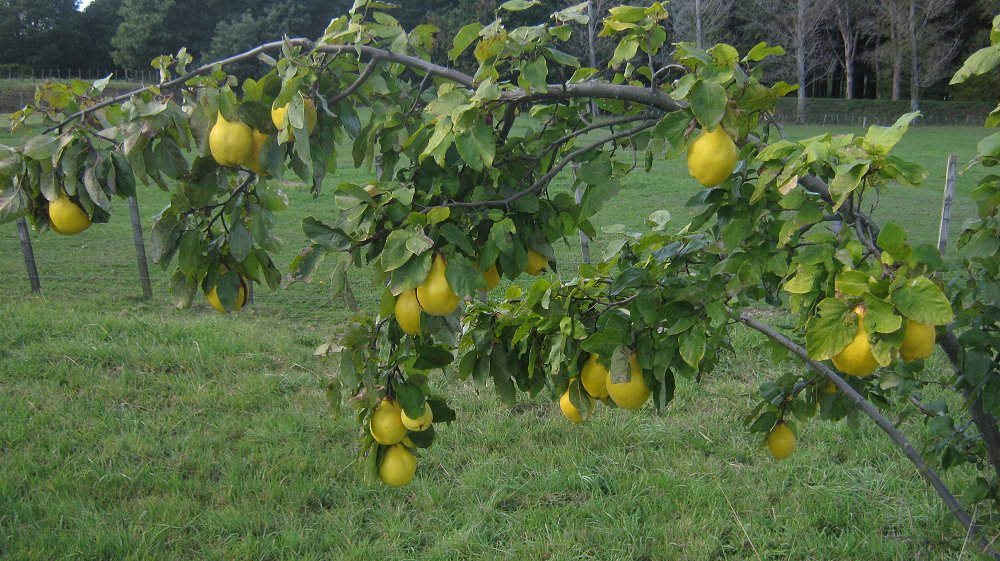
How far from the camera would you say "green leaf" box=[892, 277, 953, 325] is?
1.22 m

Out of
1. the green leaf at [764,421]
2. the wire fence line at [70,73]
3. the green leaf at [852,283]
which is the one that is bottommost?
the green leaf at [764,421]

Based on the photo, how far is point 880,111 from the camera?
3653 centimetres

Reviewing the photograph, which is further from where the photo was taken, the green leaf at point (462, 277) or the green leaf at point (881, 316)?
the green leaf at point (462, 277)

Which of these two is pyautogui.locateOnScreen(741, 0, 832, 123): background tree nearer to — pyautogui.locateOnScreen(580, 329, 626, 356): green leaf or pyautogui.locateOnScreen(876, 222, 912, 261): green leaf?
pyautogui.locateOnScreen(580, 329, 626, 356): green leaf

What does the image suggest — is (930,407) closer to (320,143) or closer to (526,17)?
(320,143)

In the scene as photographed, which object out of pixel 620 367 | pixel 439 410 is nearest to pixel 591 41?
pixel 439 410

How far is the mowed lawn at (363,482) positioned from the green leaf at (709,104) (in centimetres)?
190

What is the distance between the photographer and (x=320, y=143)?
5.57 ft

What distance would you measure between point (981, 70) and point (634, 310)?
0.87m

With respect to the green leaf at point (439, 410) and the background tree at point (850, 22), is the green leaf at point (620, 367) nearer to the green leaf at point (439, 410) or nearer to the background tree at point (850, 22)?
the green leaf at point (439, 410)

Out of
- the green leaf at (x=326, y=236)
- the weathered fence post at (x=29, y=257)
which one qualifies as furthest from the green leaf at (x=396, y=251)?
the weathered fence post at (x=29, y=257)

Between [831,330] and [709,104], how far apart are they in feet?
1.43

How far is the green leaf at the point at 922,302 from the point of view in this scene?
1.22 metres

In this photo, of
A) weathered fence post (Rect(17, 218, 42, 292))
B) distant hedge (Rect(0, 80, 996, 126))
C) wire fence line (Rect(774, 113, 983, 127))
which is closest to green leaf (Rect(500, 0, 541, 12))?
weathered fence post (Rect(17, 218, 42, 292))
